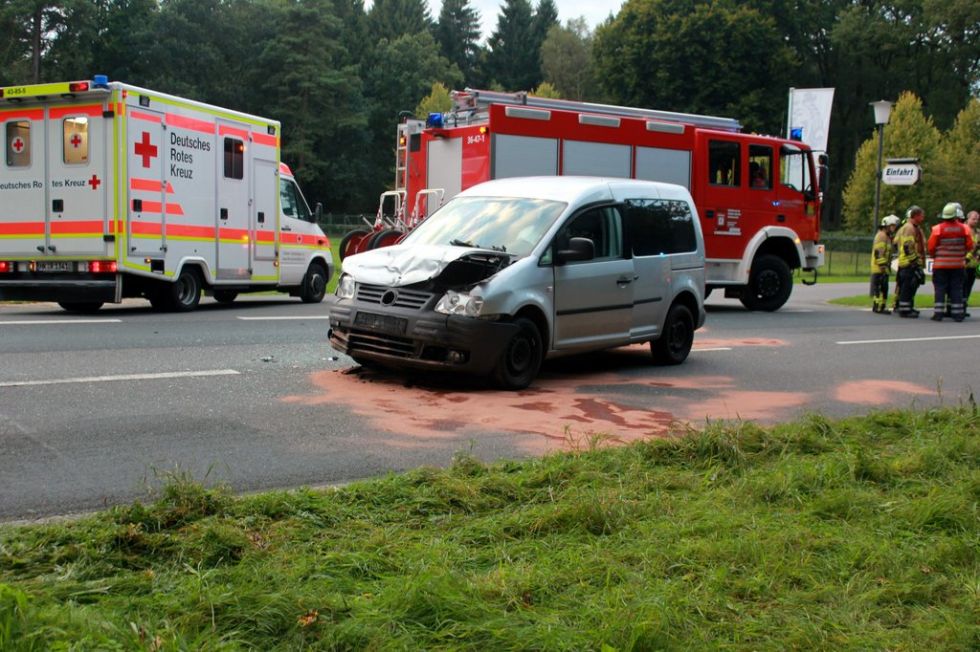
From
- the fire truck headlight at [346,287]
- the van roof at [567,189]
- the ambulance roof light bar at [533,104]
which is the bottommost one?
the fire truck headlight at [346,287]

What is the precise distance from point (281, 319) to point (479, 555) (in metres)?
10.9

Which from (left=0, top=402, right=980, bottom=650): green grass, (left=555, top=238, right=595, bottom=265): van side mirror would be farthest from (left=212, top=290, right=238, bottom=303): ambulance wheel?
(left=0, top=402, right=980, bottom=650): green grass

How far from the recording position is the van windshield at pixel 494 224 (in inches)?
378

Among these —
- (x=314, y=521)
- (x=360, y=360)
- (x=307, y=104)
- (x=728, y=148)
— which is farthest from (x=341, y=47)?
(x=314, y=521)

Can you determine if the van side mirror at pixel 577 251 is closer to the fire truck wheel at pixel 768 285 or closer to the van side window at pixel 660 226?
the van side window at pixel 660 226

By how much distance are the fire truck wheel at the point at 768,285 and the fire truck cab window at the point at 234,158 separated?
9455 mm

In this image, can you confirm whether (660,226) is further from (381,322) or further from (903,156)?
(903,156)

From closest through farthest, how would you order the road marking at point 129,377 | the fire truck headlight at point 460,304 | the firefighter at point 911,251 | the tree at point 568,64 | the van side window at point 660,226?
the road marking at point 129,377
the fire truck headlight at point 460,304
the van side window at point 660,226
the firefighter at point 911,251
the tree at point 568,64

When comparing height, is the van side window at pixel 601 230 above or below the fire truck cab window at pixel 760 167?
below

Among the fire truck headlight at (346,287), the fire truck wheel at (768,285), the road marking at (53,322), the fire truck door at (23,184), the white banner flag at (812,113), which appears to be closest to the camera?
the fire truck headlight at (346,287)

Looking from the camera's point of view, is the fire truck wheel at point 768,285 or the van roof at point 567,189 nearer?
the van roof at point 567,189

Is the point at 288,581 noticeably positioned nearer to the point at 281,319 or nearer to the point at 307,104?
the point at 281,319

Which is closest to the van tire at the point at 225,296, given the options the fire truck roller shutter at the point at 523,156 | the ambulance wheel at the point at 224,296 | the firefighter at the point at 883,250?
the ambulance wheel at the point at 224,296

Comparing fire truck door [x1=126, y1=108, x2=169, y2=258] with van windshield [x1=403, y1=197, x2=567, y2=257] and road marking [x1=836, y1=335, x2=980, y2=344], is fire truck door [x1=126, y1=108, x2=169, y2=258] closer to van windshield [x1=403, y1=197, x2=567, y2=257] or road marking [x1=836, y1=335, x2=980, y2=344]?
van windshield [x1=403, y1=197, x2=567, y2=257]
